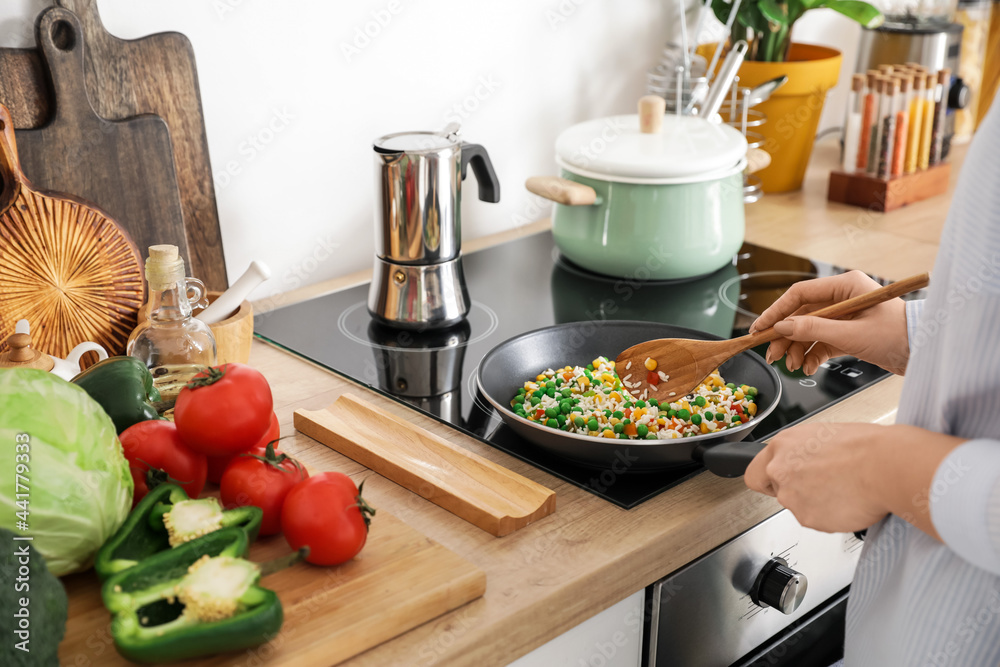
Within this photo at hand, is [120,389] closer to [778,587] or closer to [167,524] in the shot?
[167,524]

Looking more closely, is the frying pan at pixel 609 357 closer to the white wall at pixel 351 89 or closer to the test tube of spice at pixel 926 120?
the white wall at pixel 351 89

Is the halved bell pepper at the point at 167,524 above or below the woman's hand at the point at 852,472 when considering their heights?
below

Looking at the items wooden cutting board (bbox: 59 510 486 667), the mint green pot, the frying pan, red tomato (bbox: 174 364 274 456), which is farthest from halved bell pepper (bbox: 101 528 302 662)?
the mint green pot

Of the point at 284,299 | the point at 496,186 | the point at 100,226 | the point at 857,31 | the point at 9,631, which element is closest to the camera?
the point at 9,631

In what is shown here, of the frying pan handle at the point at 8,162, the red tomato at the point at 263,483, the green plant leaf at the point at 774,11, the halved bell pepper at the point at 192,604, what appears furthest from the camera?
the green plant leaf at the point at 774,11

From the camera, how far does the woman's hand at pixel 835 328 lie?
872 millimetres

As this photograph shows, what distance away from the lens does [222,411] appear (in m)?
0.75

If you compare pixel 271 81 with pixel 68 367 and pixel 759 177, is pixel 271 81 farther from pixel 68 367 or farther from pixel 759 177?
pixel 759 177

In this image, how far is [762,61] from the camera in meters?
1.74

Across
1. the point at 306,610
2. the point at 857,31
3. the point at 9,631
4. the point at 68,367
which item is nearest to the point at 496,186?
the point at 68,367

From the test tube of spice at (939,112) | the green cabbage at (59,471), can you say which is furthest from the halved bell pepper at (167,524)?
the test tube of spice at (939,112)

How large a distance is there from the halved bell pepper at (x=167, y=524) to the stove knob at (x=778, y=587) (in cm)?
49

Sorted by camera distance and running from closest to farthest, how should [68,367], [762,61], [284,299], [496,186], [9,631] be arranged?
[9,631] < [68,367] < [496,186] < [284,299] < [762,61]

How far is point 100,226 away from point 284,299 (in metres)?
0.36
